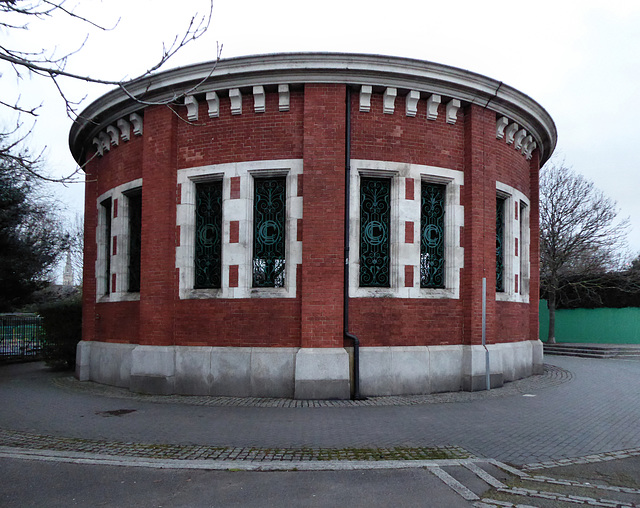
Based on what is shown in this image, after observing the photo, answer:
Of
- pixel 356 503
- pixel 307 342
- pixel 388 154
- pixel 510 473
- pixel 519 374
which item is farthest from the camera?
pixel 519 374

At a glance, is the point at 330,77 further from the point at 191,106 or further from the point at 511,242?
the point at 511,242

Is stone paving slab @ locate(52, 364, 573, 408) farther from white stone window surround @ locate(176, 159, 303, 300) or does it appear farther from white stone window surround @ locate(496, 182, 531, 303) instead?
white stone window surround @ locate(496, 182, 531, 303)

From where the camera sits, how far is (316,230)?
1021cm

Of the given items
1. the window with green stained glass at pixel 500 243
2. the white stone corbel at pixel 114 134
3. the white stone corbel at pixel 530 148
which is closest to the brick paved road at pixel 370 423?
the window with green stained glass at pixel 500 243

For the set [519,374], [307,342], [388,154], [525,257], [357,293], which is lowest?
[519,374]

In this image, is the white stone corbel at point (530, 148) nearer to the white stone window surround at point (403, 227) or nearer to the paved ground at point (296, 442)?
the white stone window surround at point (403, 227)

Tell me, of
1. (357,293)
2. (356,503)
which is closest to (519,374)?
(357,293)

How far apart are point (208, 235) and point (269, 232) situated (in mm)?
1377

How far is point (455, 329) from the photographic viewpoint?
11055mm

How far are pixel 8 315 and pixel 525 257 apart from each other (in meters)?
16.4

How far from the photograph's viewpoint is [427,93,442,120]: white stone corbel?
11.0m

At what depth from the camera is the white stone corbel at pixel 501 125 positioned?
12047 millimetres

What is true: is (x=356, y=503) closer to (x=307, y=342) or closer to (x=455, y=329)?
(x=307, y=342)

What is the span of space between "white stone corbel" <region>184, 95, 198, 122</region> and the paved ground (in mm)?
5675
